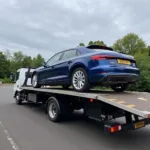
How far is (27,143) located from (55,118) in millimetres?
1924

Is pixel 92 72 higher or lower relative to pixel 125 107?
higher

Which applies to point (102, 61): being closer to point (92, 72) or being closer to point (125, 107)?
point (92, 72)

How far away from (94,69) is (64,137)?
1.90m

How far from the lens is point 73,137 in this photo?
15.9 ft

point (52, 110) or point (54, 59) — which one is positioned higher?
point (54, 59)

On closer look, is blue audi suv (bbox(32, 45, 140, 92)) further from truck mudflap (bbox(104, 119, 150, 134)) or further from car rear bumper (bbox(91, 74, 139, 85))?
truck mudflap (bbox(104, 119, 150, 134))

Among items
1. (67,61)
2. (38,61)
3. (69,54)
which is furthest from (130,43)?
(67,61)

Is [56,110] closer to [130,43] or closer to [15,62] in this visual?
[130,43]

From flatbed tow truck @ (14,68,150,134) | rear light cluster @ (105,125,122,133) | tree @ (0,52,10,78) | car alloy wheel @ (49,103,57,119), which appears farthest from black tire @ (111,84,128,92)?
tree @ (0,52,10,78)

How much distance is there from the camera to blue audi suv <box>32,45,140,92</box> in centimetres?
508

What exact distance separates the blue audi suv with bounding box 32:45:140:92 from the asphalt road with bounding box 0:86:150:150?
1231 mm

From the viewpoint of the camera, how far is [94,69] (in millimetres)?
5113

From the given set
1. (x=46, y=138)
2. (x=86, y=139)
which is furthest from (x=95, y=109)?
(x=46, y=138)

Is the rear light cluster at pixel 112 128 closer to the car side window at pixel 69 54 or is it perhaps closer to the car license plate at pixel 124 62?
the car license plate at pixel 124 62
